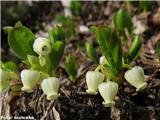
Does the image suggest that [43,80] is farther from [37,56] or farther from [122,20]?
[122,20]

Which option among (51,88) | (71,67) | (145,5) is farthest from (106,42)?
(145,5)

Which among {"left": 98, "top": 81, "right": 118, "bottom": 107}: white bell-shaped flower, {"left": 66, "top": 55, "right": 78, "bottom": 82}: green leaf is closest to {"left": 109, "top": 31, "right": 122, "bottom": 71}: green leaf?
{"left": 98, "top": 81, "right": 118, "bottom": 107}: white bell-shaped flower

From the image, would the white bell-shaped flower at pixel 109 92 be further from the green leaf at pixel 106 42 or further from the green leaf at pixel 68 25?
the green leaf at pixel 68 25

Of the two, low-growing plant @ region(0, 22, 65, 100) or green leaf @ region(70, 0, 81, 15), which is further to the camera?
green leaf @ region(70, 0, 81, 15)

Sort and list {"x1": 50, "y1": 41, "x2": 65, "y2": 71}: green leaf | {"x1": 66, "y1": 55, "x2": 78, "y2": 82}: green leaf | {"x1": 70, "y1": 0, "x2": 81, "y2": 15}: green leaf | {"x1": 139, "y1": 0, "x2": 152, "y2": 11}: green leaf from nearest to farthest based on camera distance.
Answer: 1. {"x1": 50, "y1": 41, "x2": 65, "y2": 71}: green leaf
2. {"x1": 66, "y1": 55, "x2": 78, "y2": 82}: green leaf
3. {"x1": 139, "y1": 0, "x2": 152, "y2": 11}: green leaf
4. {"x1": 70, "y1": 0, "x2": 81, "y2": 15}: green leaf

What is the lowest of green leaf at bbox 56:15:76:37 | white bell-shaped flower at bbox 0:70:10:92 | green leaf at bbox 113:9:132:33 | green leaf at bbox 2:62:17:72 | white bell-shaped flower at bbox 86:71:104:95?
white bell-shaped flower at bbox 86:71:104:95

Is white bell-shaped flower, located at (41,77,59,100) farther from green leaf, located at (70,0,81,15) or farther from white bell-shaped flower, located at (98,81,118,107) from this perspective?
green leaf, located at (70,0,81,15)

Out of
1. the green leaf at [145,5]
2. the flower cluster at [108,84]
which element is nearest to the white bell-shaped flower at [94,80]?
the flower cluster at [108,84]
